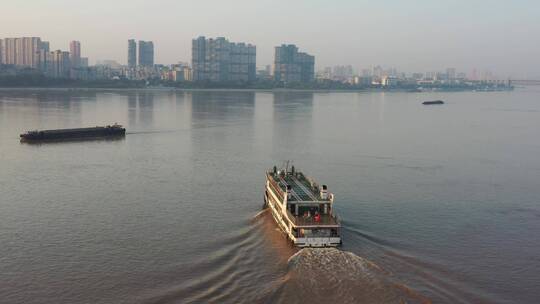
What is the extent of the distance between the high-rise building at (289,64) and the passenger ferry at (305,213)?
6812 inches

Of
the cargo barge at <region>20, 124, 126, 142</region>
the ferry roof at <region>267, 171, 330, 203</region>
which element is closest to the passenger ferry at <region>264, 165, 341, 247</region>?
the ferry roof at <region>267, 171, 330, 203</region>

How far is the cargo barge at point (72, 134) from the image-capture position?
4156cm

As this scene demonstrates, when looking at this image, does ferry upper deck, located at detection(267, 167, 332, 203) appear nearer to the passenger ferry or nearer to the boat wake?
the passenger ferry

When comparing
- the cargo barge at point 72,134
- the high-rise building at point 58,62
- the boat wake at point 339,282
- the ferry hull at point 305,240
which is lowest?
the boat wake at point 339,282

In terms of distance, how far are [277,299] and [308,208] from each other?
532cm

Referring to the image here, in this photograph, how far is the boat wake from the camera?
1400 centimetres

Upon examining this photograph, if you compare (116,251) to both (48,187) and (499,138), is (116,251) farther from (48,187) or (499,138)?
(499,138)

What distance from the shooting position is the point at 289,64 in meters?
196

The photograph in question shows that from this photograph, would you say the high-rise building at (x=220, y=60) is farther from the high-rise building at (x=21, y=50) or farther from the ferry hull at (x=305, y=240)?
the ferry hull at (x=305, y=240)

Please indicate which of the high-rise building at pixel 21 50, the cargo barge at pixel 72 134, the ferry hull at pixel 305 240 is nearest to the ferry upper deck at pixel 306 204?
the ferry hull at pixel 305 240

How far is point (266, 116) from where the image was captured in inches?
2603

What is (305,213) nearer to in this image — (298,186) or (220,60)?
(298,186)

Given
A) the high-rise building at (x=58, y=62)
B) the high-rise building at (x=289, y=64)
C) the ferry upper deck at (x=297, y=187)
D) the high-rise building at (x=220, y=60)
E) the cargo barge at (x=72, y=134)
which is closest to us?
the ferry upper deck at (x=297, y=187)

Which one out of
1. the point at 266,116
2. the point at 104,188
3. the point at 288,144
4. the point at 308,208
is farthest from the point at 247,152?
the point at 266,116
